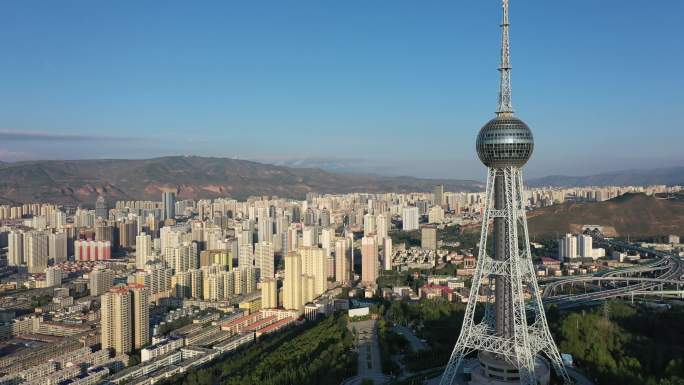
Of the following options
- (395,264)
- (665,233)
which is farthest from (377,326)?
(665,233)

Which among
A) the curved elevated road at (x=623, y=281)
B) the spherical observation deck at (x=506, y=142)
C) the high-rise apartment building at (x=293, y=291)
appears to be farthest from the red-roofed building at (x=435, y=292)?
the spherical observation deck at (x=506, y=142)

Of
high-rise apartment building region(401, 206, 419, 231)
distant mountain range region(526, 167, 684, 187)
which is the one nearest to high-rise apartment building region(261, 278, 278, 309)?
high-rise apartment building region(401, 206, 419, 231)

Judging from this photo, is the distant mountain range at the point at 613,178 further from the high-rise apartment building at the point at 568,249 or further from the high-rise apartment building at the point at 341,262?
the high-rise apartment building at the point at 341,262

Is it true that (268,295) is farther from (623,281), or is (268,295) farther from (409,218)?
(409,218)

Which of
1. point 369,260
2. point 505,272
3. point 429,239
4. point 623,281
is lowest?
point 623,281

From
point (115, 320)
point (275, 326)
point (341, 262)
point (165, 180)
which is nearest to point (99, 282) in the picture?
point (115, 320)

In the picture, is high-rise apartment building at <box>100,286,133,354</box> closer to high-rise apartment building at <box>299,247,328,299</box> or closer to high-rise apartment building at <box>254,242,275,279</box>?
high-rise apartment building at <box>299,247,328,299</box>

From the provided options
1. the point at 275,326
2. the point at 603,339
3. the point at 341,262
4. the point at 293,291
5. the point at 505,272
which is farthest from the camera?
the point at 341,262
